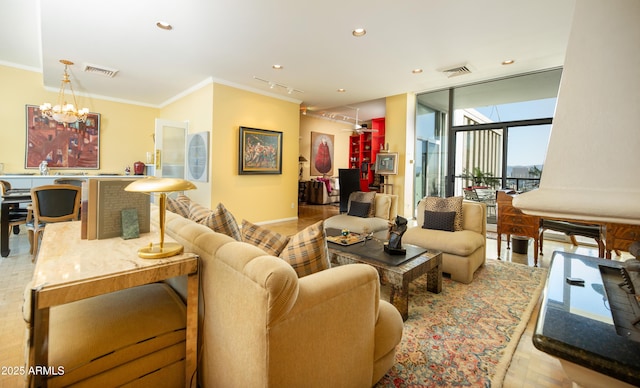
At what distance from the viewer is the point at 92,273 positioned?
3.30 ft

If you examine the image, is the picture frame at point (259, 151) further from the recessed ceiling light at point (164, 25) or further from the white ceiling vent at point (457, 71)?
the white ceiling vent at point (457, 71)

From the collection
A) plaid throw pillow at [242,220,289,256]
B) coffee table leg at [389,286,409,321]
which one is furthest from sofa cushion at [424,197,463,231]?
plaid throw pillow at [242,220,289,256]

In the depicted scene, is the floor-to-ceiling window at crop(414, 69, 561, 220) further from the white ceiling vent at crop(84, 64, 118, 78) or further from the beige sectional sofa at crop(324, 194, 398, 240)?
the white ceiling vent at crop(84, 64, 118, 78)

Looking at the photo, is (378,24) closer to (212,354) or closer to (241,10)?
(241,10)

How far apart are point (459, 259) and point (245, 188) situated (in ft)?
13.6

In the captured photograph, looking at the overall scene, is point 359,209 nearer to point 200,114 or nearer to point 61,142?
point 200,114

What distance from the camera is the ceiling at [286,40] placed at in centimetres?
297

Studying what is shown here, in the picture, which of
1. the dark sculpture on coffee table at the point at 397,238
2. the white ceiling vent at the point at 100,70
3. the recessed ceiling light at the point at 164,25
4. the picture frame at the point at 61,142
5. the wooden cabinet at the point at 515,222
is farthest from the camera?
the picture frame at the point at 61,142

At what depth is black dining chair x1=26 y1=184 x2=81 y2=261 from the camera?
3.33 metres

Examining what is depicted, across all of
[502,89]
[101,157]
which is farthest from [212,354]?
[101,157]

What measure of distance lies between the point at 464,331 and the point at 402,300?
470 mm

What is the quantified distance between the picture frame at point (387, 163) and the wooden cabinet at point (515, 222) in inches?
92.4

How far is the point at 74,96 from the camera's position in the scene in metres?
6.20

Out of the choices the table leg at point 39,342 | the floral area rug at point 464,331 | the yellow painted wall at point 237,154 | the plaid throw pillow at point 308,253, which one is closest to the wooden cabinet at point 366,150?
the yellow painted wall at point 237,154
